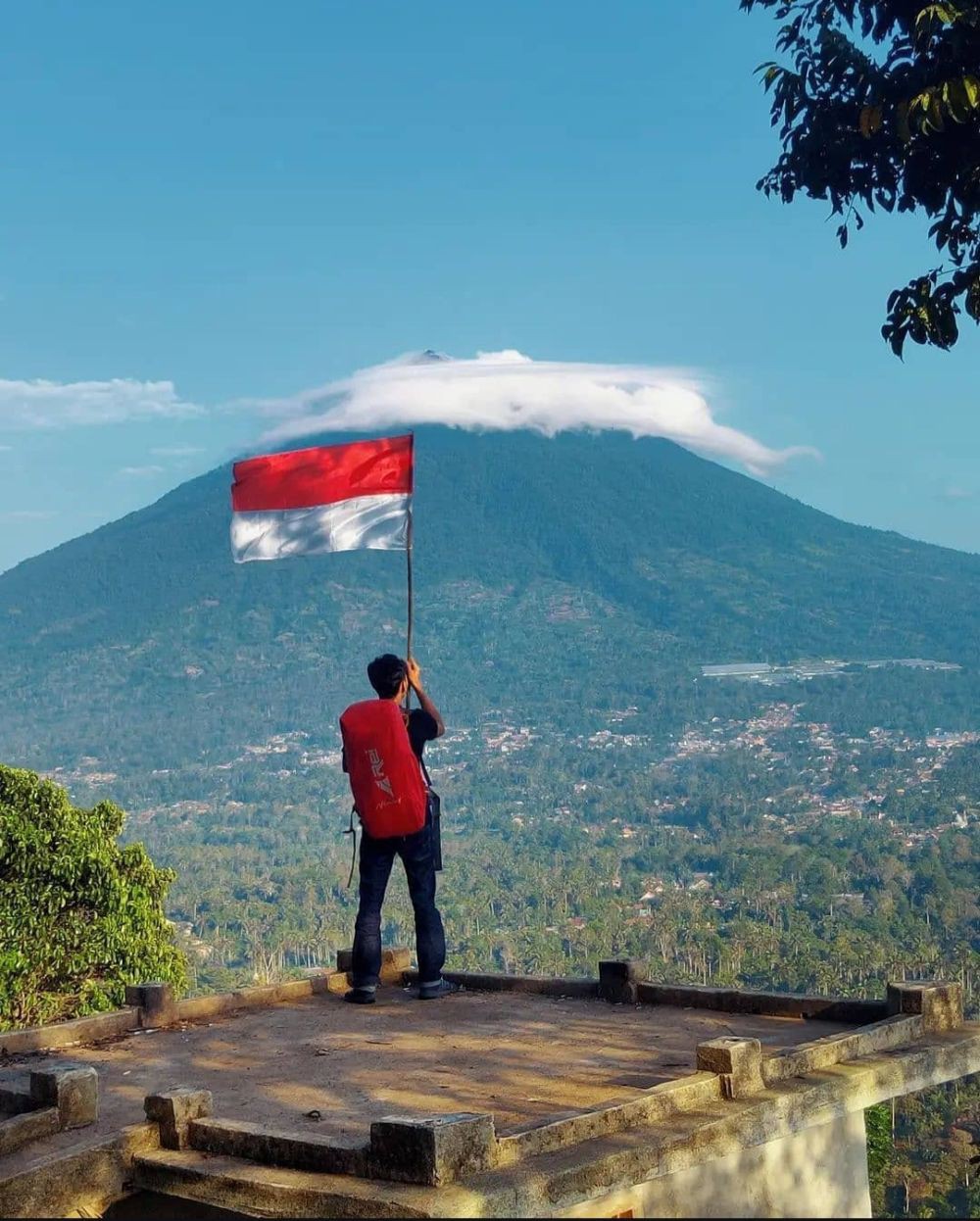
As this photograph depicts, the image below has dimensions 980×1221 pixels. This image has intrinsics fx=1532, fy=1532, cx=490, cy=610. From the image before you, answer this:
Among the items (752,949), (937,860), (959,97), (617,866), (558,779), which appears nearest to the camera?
(959,97)

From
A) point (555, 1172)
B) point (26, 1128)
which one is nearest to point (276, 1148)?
point (555, 1172)

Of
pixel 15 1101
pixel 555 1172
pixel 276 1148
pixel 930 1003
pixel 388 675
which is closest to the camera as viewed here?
pixel 555 1172

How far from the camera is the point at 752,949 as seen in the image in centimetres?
7650

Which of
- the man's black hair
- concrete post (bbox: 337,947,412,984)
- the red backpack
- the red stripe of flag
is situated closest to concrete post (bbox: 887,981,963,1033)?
the red backpack

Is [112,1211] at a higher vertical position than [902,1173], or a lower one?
higher

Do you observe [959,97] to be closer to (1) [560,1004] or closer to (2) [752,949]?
(1) [560,1004]

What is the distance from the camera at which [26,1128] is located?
566cm

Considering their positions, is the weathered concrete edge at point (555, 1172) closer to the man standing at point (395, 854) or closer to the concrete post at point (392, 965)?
the man standing at point (395, 854)

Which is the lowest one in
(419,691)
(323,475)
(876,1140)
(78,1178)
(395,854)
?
(876,1140)

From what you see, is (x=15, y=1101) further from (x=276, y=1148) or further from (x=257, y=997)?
(x=257, y=997)

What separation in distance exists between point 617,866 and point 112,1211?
121 m

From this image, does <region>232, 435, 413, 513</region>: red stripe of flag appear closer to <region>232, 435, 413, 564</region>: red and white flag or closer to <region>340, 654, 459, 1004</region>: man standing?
<region>232, 435, 413, 564</region>: red and white flag

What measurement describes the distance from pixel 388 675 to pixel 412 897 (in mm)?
1242

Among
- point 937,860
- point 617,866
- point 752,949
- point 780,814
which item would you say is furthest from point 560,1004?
point 780,814
